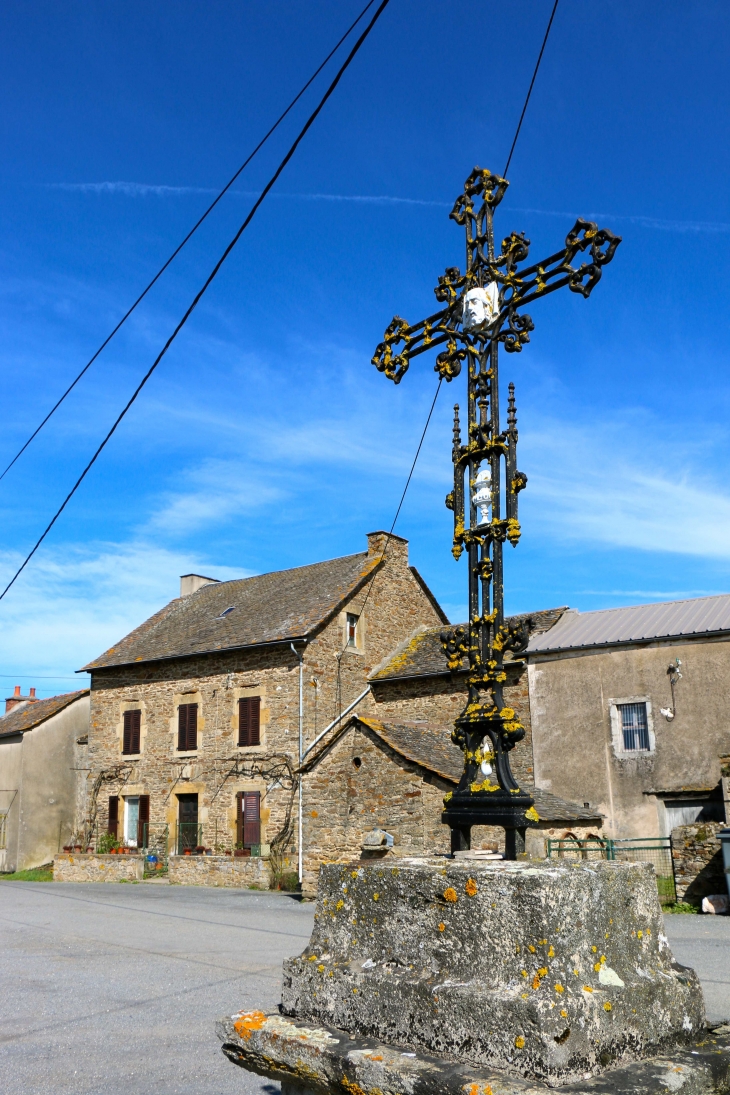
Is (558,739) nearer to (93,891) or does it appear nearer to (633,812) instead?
(633,812)

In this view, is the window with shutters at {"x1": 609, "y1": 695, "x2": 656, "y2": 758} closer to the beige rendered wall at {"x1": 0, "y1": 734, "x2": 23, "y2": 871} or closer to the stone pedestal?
the stone pedestal

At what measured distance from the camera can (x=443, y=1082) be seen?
8.46 ft

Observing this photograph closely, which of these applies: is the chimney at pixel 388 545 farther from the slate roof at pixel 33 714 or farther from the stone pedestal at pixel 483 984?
the stone pedestal at pixel 483 984

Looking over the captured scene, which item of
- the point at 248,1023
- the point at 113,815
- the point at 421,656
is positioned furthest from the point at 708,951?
the point at 113,815

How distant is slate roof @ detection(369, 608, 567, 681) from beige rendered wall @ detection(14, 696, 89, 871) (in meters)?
12.6

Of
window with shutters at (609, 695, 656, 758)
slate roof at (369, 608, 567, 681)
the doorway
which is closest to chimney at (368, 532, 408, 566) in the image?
slate roof at (369, 608, 567, 681)

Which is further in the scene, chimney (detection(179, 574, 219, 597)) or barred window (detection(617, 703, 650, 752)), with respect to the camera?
chimney (detection(179, 574, 219, 597))

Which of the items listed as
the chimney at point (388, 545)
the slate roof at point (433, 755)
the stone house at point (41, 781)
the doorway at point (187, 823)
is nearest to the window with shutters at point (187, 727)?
the doorway at point (187, 823)

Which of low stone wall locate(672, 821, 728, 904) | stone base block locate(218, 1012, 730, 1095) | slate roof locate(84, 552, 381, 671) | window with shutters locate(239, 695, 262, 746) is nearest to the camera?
stone base block locate(218, 1012, 730, 1095)

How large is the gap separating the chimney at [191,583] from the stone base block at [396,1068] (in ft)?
106

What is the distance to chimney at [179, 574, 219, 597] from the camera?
35094 millimetres

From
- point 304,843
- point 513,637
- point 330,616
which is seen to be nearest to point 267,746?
point 330,616

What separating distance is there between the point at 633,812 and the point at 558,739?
2.46m

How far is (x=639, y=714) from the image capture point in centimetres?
2048
